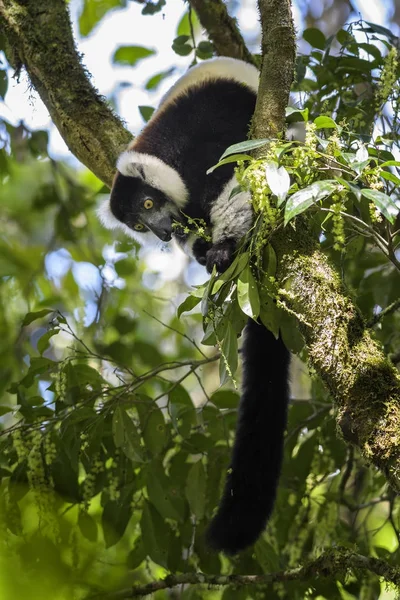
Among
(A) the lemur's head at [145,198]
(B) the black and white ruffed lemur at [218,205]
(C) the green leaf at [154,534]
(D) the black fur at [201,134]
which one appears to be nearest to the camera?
(B) the black and white ruffed lemur at [218,205]

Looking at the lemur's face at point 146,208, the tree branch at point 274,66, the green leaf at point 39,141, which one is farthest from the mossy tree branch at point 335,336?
the green leaf at point 39,141

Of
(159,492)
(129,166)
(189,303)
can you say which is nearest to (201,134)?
(129,166)

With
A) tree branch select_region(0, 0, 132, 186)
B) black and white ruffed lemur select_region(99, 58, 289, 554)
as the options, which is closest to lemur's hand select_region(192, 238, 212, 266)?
black and white ruffed lemur select_region(99, 58, 289, 554)

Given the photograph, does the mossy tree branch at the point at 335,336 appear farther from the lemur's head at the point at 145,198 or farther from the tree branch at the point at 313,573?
the lemur's head at the point at 145,198

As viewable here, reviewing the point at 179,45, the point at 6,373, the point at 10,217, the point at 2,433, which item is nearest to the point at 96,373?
the point at 2,433

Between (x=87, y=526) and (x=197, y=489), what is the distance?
0.48 metres

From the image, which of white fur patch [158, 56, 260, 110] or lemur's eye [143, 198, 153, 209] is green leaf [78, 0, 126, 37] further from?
lemur's eye [143, 198, 153, 209]

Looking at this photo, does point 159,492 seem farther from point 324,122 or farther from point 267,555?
point 324,122

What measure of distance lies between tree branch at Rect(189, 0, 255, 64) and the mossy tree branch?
5.85ft

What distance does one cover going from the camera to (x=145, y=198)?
13.2 ft

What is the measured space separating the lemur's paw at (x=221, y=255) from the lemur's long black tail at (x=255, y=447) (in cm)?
35

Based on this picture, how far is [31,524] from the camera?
7.63 ft

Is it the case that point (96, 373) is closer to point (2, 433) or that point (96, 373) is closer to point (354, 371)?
point (2, 433)

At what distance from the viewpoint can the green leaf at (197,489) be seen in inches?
117
